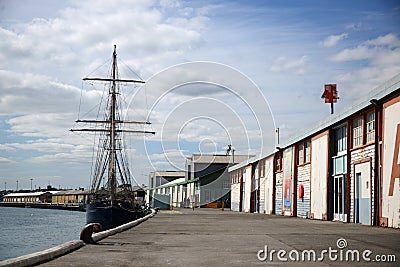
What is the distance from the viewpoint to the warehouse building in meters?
21.9

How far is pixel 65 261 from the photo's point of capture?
1122 cm

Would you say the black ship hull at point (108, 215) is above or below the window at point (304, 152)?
below

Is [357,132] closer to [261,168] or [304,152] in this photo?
[304,152]

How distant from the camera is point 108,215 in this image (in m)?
48.8

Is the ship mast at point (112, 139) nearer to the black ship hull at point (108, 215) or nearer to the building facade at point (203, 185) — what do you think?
the black ship hull at point (108, 215)

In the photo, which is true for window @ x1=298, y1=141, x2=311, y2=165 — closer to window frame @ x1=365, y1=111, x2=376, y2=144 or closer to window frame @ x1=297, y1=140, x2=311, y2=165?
window frame @ x1=297, y1=140, x2=311, y2=165

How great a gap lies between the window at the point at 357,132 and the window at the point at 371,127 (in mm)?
958

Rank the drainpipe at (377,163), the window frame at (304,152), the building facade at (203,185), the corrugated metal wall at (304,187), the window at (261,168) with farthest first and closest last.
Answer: the building facade at (203,185)
the window at (261,168)
the window frame at (304,152)
the corrugated metal wall at (304,187)
the drainpipe at (377,163)

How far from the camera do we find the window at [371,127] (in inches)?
960

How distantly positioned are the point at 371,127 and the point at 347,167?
12.5 feet

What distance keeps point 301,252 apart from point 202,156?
82.7 meters

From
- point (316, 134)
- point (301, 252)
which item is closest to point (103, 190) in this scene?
point (316, 134)

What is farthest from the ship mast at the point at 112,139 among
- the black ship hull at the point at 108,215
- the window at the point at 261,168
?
the window at the point at 261,168

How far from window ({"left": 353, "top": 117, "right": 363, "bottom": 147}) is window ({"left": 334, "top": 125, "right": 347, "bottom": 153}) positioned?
1643mm
